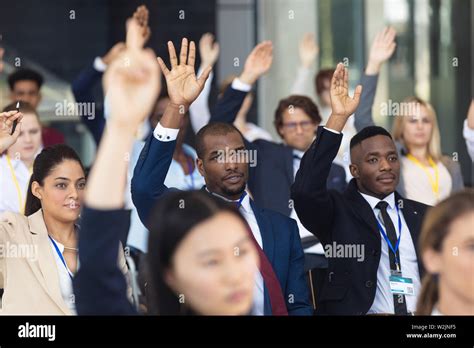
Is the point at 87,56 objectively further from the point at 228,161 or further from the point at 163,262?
the point at 163,262

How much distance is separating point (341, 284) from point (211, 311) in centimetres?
230

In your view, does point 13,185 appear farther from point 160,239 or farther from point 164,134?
point 160,239

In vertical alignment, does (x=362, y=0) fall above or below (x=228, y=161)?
above

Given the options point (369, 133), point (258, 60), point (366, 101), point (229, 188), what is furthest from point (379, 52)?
point (229, 188)

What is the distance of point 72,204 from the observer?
475cm

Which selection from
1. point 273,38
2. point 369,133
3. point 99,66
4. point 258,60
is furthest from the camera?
point 273,38

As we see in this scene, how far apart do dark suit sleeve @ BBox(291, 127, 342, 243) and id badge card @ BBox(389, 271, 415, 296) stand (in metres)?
0.40

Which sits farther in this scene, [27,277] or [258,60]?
[258,60]

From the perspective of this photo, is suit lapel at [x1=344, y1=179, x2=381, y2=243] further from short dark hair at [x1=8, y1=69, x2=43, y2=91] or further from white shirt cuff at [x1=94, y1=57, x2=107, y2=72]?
short dark hair at [x1=8, y1=69, x2=43, y2=91]

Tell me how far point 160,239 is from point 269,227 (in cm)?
203

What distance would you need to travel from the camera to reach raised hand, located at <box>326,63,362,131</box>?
4.71 m

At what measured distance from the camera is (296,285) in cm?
474

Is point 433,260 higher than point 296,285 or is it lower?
higher
